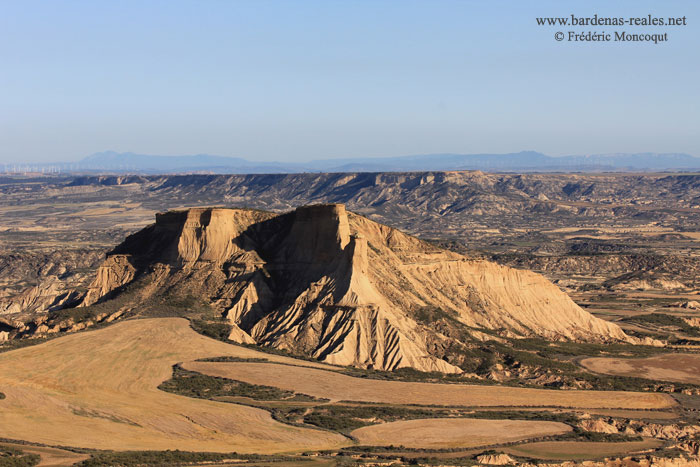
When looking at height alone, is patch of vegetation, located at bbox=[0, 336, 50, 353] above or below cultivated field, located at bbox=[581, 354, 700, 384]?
above

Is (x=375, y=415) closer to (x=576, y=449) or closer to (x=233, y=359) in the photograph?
(x=576, y=449)

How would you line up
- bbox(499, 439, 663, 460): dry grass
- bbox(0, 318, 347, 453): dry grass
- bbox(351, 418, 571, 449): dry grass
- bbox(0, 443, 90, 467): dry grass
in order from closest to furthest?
bbox(0, 443, 90, 467): dry grass → bbox(499, 439, 663, 460): dry grass → bbox(0, 318, 347, 453): dry grass → bbox(351, 418, 571, 449): dry grass

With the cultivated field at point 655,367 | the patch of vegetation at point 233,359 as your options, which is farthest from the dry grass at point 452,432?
the cultivated field at point 655,367

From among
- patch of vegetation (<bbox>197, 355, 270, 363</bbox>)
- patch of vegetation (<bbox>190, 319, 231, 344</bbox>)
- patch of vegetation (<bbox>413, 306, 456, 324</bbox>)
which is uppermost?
patch of vegetation (<bbox>413, 306, 456, 324</bbox>)

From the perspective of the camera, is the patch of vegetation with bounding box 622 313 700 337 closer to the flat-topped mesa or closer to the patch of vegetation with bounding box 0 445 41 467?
the flat-topped mesa

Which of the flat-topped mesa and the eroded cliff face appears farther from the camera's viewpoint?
the flat-topped mesa

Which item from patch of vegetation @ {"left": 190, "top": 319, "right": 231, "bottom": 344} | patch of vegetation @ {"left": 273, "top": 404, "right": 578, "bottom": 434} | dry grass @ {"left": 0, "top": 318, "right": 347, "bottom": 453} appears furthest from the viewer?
patch of vegetation @ {"left": 190, "top": 319, "right": 231, "bottom": 344}

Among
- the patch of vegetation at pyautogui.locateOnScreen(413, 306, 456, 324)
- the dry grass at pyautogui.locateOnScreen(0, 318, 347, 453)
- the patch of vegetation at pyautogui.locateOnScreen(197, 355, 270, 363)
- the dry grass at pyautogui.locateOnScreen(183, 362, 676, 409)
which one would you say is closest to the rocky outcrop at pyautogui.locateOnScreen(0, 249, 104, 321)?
the dry grass at pyautogui.locateOnScreen(0, 318, 347, 453)
